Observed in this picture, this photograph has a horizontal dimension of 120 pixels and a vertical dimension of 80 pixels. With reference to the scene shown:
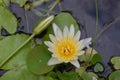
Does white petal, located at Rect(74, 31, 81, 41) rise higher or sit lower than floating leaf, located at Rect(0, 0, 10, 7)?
lower

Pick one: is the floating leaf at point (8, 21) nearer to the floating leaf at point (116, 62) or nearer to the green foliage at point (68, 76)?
the green foliage at point (68, 76)

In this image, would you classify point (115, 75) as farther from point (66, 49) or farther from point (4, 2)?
point (4, 2)

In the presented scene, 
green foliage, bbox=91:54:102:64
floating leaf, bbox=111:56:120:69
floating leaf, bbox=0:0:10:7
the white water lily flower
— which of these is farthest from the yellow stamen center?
floating leaf, bbox=0:0:10:7

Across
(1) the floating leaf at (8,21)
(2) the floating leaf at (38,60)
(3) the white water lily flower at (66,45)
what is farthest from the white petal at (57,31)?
(1) the floating leaf at (8,21)

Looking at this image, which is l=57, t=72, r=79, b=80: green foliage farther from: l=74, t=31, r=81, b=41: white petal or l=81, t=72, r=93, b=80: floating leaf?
l=74, t=31, r=81, b=41: white petal

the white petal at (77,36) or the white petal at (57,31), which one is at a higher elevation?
the white petal at (57,31)

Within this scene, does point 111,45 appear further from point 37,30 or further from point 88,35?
point 37,30
